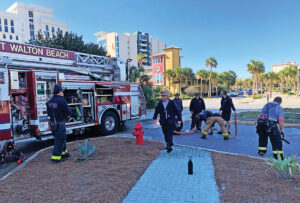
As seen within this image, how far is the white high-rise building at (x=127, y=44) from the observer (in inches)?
3233

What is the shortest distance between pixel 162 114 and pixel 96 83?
356 centimetres

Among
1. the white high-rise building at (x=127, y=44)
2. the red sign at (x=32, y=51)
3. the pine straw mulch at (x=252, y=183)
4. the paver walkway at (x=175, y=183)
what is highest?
the white high-rise building at (x=127, y=44)

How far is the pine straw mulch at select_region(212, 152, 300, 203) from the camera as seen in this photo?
10.1 ft

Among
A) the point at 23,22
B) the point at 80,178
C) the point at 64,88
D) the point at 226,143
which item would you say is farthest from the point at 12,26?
the point at 80,178

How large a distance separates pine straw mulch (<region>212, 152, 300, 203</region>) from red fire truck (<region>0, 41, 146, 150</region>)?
16.7 ft

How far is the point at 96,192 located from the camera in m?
3.40

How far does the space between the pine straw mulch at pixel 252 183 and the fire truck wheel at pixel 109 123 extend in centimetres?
506

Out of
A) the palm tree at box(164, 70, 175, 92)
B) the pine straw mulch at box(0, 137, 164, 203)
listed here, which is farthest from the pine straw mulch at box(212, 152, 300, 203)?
the palm tree at box(164, 70, 175, 92)

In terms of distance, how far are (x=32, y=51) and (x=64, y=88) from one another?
1749mm

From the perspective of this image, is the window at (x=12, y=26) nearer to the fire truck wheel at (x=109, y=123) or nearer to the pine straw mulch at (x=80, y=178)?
the fire truck wheel at (x=109, y=123)

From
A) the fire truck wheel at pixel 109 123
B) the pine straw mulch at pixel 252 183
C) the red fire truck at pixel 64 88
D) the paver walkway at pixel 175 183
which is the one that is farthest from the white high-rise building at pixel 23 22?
the pine straw mulch at pixel 252 183

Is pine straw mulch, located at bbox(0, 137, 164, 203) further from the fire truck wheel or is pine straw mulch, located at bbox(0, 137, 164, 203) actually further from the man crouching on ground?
the fire truck wheel

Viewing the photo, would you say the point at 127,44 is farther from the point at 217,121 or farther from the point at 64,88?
the point at 217,121

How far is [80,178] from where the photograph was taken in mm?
4008
